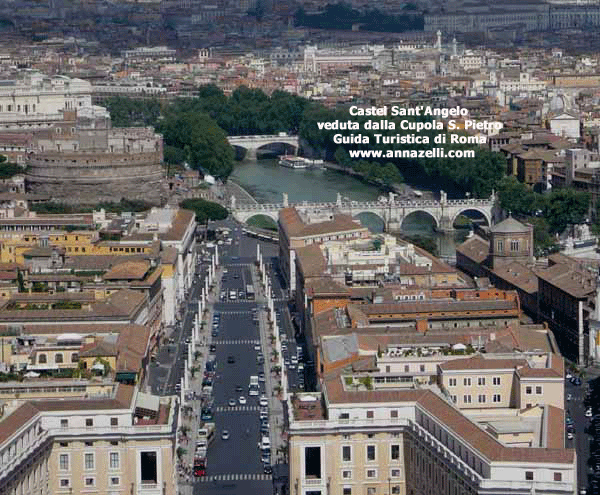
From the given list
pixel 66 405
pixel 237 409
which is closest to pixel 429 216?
pixel 237 409

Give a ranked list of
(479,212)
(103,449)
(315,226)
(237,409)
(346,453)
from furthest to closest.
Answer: (479,212), (315,226), (237,409), (346,453), (103,449)

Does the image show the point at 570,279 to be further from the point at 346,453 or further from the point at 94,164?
the point at 94,164

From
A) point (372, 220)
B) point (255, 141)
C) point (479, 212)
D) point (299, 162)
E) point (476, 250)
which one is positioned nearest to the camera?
point (476, 250)

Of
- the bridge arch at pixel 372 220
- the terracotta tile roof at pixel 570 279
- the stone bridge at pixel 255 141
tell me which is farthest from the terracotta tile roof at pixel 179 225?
the stone bridge at pixel 255 141

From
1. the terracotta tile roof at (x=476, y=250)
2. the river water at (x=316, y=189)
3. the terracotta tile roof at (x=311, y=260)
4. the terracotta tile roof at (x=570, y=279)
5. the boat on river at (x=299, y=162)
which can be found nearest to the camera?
the terracotta tile roof at (x=570, y=279)

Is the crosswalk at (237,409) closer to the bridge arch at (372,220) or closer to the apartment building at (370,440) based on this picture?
the apartment building at (370,440)

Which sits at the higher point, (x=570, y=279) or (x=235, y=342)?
(x=570, y=279)
